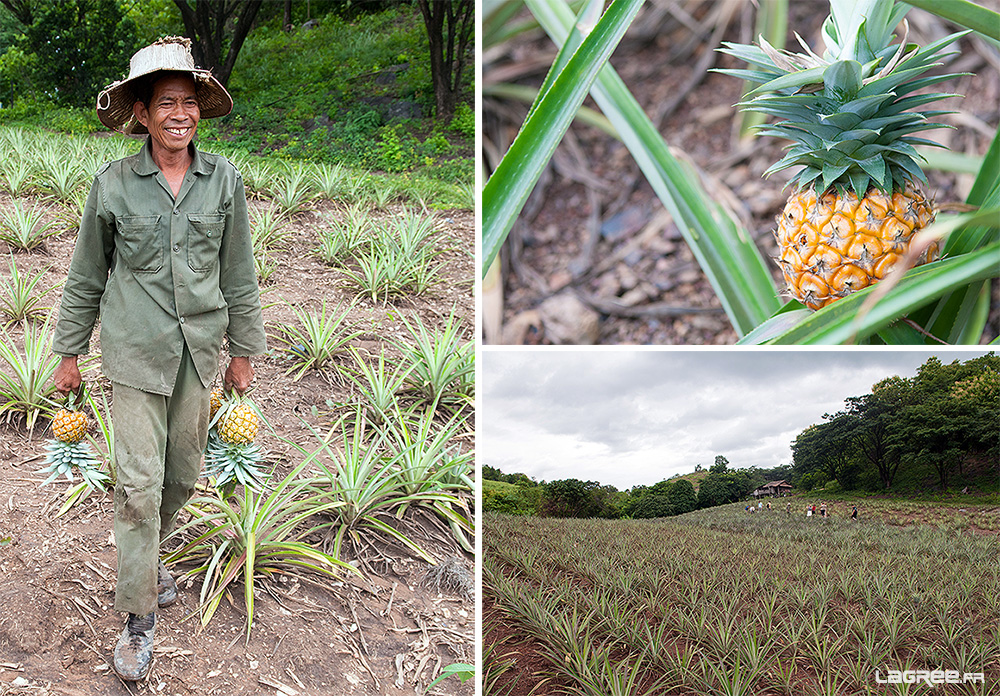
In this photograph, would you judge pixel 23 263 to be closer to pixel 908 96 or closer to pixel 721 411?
pixel 721 411

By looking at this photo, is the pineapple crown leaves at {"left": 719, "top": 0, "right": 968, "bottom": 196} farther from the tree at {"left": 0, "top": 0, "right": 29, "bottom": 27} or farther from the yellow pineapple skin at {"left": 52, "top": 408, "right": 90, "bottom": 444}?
the tree at {"left": 0, "top": 0, "right": 29, "bottom": 27}

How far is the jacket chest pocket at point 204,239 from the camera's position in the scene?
129 cm

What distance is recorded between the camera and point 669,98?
0.81 meters

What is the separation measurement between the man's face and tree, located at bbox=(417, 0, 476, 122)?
6.23 meters

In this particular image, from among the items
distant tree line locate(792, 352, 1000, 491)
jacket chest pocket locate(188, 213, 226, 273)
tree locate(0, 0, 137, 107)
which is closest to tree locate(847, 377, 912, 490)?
distant tree line locate(792, 352, 1000, 491)

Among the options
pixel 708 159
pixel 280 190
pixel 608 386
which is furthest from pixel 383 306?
pixel 708 159

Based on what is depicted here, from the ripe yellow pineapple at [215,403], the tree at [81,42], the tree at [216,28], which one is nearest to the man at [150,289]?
the ripe yellow pineapple at [215,403]

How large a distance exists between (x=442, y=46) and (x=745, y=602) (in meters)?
7.39

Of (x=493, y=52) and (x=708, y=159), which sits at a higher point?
(x=493, y=52)

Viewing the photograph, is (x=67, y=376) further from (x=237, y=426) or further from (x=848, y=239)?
(x=848, y=239)

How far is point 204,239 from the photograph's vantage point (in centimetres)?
131

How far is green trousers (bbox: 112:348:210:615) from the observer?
128 cm

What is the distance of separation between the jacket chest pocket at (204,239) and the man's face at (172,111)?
14 centimetres

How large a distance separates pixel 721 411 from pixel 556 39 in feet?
1.80
